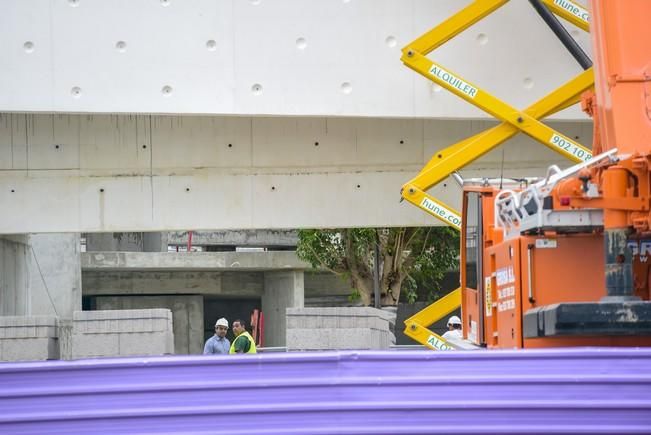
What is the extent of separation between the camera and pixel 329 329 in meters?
16.4

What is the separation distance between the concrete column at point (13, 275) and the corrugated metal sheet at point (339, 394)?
50.8 ft

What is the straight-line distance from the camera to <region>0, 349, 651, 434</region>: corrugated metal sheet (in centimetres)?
552

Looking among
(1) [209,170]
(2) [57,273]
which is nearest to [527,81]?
(1) [209,170]

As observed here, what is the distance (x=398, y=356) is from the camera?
224 inches

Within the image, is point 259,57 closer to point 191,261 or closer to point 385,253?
point 385,253

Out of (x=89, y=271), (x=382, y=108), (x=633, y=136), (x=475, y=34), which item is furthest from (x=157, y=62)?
(x=89, y=271)

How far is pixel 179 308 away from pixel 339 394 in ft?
128

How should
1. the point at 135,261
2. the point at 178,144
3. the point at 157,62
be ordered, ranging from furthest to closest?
the point at 135,261 → the point at 178,144 → the point at 157,62

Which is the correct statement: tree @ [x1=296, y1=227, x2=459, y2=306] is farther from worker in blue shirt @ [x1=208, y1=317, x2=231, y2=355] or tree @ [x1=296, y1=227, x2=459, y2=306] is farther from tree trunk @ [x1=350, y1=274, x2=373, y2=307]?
worker in blue shirt @ [x1=208, y1=317, x2=231, y2=355]

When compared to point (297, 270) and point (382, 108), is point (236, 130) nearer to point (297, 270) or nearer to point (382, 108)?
point (382, 108)

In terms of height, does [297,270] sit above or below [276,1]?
below

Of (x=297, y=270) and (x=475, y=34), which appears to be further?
(x=297, y=270)

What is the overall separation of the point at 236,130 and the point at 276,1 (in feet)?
7.37

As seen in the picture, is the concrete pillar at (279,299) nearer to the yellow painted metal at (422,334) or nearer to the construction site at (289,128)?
the construction site at (289,128)
